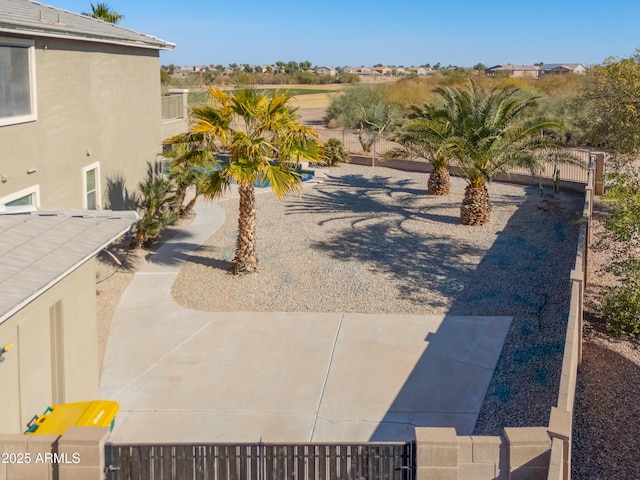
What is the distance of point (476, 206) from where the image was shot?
789 inches

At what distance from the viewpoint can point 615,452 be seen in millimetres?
8289

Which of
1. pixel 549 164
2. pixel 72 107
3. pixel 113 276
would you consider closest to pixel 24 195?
pixel 72 107

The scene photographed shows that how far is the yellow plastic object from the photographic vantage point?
802 cm

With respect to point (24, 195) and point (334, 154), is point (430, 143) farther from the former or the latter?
point (24, 195)

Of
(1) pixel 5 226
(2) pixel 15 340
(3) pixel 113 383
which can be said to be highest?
(1) pixel 5 226

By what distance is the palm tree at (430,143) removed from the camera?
21.0m

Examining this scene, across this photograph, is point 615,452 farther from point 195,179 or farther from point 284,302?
point 195,179

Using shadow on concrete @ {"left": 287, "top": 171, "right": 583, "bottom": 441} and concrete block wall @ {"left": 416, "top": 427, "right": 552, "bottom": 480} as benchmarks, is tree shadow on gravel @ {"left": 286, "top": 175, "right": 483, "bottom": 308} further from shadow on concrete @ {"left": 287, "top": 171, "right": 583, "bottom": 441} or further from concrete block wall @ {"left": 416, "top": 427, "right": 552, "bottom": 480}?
concrete block wall @ {"left": 416, "top": 427, "right": 552, "bottom": 480}

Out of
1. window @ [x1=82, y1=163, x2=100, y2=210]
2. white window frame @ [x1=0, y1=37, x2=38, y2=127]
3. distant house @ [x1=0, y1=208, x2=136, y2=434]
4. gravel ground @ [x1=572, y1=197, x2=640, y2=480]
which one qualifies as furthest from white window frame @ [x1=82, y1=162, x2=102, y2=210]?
gravel ground @ [x1=572, y1=197, x2=640, y2=480]

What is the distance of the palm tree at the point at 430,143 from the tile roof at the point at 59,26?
8.34 m

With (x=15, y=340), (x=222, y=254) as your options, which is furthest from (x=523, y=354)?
(x=222, y=254)

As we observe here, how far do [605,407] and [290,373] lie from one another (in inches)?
185

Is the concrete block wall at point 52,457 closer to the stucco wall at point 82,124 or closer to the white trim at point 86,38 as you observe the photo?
the stucco wall at point 82,124

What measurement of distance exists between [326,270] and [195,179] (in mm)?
5014
